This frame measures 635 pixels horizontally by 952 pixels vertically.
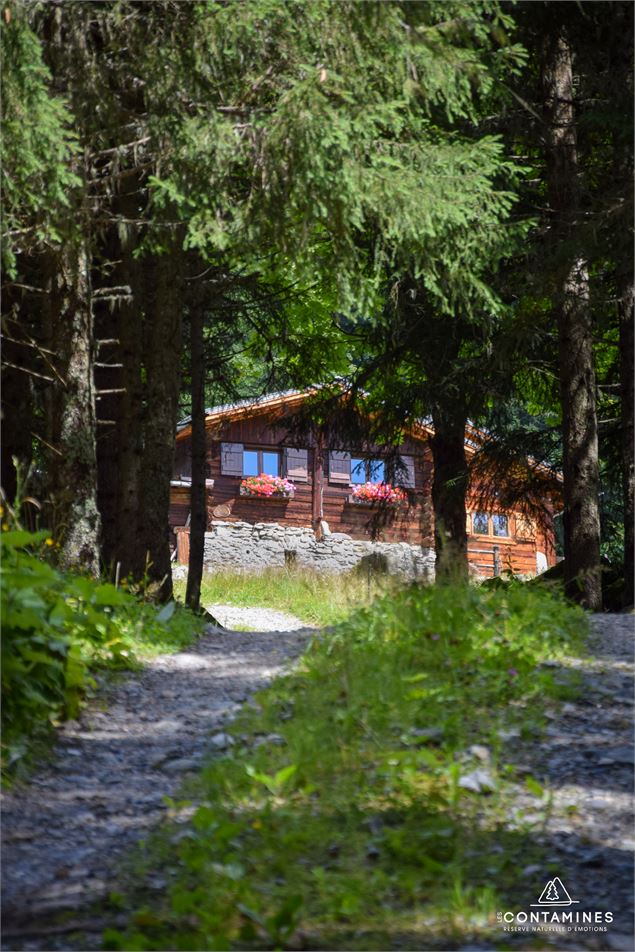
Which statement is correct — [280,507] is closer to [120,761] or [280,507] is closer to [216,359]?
[216,359]

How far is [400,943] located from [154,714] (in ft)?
10.5

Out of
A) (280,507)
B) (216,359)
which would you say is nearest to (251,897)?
(216,359)

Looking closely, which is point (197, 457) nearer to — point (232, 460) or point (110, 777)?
point (110, 777)

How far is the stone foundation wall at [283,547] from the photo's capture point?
29.5m

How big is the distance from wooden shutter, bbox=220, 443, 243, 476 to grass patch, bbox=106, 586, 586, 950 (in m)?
25.0

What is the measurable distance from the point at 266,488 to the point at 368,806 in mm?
27731

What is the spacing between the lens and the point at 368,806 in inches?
175

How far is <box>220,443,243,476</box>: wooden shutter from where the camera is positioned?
31.8 m

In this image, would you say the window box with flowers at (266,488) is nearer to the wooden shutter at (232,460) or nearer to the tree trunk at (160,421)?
the wooden shutter at (232,460)

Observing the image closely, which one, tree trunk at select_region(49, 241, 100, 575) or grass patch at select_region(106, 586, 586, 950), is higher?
tree trunk at select_region(49, 241, 100, 575)

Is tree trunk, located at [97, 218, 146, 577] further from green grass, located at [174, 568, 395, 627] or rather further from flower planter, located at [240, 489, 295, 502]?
flower planter, located at [240, 489, 295, 502]

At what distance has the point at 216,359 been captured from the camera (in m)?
16.0

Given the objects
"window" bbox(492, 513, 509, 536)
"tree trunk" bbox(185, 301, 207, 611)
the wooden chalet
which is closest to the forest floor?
"tree trunk" bbox(185, 301, 207, 611)

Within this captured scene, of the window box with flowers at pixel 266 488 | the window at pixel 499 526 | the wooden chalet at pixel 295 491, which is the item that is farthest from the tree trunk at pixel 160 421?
the window at pixel 499 526
